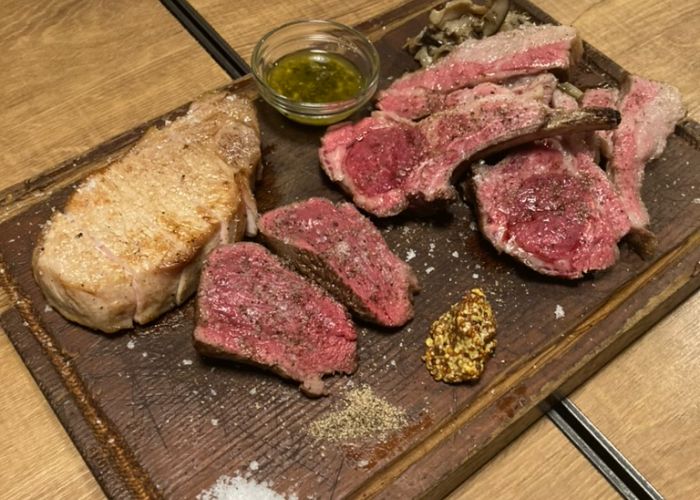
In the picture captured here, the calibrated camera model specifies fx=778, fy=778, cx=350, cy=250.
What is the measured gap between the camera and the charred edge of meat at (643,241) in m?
3.11

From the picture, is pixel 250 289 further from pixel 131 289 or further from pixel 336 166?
pixel 336 166

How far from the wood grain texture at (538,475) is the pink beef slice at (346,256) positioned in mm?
635

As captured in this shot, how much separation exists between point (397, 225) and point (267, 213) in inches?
21.9

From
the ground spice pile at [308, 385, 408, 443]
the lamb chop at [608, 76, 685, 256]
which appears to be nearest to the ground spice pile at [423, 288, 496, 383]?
the ground spice pile at [308, 385, 408, 443]

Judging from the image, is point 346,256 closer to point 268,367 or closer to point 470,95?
point 268,367

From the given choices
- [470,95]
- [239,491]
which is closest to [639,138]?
[470,95]

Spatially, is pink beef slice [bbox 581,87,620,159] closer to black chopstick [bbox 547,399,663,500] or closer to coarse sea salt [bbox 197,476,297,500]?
black chopstick [bbox 547,399,663,500]

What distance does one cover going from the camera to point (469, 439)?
2.66m

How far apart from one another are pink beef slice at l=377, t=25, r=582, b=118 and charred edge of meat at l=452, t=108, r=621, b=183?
16.3 inches

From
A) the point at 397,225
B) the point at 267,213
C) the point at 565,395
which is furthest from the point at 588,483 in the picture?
the point at 267,213

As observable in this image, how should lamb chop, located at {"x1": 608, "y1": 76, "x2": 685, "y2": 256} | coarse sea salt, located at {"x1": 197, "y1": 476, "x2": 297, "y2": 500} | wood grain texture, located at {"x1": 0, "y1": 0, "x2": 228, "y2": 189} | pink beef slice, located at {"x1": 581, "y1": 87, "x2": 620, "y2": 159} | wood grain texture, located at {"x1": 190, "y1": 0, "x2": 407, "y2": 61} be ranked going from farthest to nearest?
wood grain texture, located at {"x1": 190, "y1": 0, "x2": 407, "y2": 61} → wood grain texture, located at {"x1": 0, "y1": 0, "x2": 228, "y2": 189} → pink beef slice, located at {"x1": 581, "y1": 87, "x2": 620, "y2": 159} → lamb chop, located at {"x1": 608, "y1": 76, "x2": 685, "y2": 256} → coarse sea salt, located at {"x1": 197, "y1": 476, "x2": 297, "y2": 500}

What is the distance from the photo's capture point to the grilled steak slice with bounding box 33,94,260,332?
2754mm

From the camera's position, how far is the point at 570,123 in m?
3.14

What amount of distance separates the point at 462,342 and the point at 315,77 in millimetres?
1529
